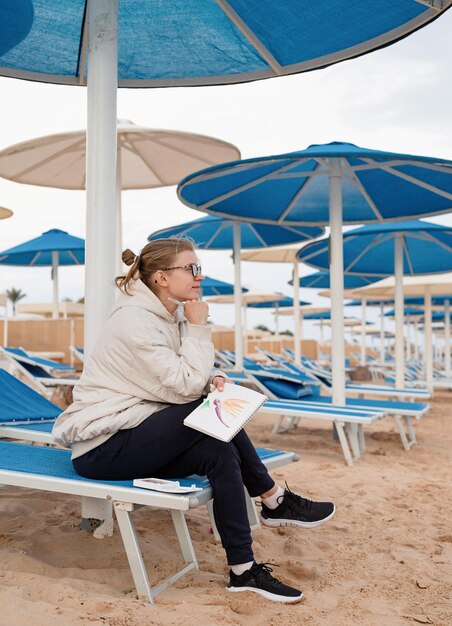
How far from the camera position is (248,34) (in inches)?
156

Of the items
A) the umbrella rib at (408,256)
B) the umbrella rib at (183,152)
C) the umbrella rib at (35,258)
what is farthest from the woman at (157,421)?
the umbrella rib at (35,258)

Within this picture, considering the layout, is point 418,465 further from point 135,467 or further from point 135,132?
point 135,132

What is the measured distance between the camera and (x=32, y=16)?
12.6ft

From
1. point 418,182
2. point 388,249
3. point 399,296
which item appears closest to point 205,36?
point 418,182

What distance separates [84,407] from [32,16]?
253 centimetres

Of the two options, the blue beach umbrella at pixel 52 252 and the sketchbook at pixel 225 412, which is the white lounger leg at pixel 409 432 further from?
the blue beach umbrella at pixel 52 252

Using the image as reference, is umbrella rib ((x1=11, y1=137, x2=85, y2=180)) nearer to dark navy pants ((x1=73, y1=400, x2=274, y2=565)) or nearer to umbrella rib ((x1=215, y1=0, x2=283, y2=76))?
umbrella rib ((x1=215, y1=0, x2=283, y2=76))

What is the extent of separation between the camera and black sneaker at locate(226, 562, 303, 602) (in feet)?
7.55

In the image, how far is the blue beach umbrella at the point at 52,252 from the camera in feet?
41.3

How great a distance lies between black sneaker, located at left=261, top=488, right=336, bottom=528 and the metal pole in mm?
1149

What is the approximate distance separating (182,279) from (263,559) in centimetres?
125

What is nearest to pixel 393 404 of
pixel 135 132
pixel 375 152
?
pixel 375 152

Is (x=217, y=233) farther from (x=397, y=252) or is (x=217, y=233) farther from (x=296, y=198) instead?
(x=296, y=198)

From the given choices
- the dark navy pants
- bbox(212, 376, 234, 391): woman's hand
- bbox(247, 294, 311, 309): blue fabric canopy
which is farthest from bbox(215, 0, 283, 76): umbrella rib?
bbox(247, 294, 311, 309): blue fabric canopy
